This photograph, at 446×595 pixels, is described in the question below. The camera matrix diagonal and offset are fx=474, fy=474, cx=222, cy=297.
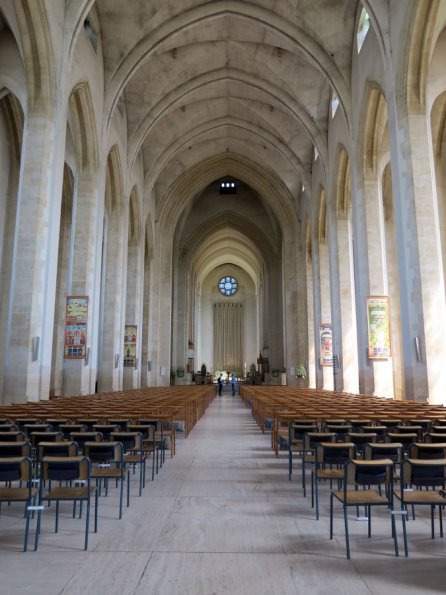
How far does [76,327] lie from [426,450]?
12.0m

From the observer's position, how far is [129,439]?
18.6ft

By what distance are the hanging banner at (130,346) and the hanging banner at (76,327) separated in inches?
327

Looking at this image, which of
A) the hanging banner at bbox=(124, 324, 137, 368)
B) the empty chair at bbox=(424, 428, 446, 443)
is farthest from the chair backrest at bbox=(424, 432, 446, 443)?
the hanging banner at bbox=(124, 324, 137, 368)

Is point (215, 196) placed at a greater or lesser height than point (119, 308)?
greater

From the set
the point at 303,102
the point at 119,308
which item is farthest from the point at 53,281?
the point at 303,102

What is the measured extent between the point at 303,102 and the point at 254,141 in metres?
7.19

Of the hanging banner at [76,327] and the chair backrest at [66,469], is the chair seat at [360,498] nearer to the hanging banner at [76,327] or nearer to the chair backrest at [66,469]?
the chair backrest at [66,469]

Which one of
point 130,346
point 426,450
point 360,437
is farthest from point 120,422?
point 130,346

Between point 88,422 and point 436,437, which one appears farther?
point 88,422

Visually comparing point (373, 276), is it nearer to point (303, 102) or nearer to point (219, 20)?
point (303, 102)

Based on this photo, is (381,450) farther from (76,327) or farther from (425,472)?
(76,327)

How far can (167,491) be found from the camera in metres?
5.63

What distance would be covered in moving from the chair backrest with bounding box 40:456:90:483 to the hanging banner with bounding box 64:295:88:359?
10.8 meters

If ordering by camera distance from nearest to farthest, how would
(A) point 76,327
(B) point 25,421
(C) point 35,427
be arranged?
(C) point 35,427
(B) point 25,421
(A) point 76,327
